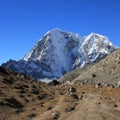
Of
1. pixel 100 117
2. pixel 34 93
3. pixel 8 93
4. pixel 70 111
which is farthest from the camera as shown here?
pixel 34 93

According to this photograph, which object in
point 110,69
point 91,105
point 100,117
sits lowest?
point 100,117

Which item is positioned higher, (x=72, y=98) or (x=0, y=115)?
(x=72, y=98)

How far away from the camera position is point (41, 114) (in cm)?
4975

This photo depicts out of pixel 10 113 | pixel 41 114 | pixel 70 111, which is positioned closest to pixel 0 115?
pixel 10 113

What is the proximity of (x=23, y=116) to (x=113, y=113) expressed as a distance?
1113cm

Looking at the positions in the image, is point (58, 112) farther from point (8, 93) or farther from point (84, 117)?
point (8, 93)

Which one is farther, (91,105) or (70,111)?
(91,105)

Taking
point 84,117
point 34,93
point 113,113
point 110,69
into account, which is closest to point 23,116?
point 84,117

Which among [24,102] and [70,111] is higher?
[24,102]

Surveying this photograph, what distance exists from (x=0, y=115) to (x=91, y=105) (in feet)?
48.8

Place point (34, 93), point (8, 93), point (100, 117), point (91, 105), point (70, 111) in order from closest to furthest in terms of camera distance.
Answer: point (100, 117) → point (70, 111) → point (91, 105) → point (8, 93) → point (34, 93)

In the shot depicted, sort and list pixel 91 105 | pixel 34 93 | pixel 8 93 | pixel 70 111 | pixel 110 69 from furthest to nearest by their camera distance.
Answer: pixel 110 69
pixel 34 93
pixel 8 93
pixel 91 105
pixel 70 111

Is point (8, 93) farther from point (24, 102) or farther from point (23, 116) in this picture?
point (23, 116)

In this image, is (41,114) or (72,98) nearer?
(41,114)
